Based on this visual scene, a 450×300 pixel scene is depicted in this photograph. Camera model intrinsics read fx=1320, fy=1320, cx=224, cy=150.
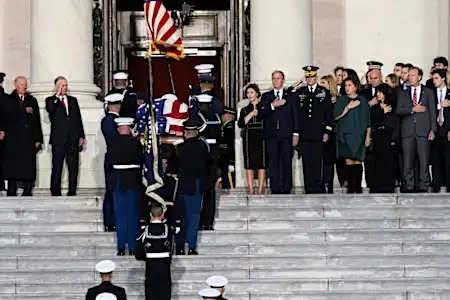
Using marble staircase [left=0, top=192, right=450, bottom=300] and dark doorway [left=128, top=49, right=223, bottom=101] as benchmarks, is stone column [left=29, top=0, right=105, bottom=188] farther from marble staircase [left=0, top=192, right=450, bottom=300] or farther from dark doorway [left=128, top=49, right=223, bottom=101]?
dark doorway [left=128, top=49, right=223, bottom=101]

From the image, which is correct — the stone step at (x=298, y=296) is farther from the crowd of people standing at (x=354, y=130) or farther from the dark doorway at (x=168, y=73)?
the dark doorway at (x=168, y=73)

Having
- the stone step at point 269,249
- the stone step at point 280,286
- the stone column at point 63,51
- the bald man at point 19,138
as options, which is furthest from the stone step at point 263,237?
the stone column at point 63,51

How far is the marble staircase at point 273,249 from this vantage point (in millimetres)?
17516

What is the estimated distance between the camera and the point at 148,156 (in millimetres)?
19375

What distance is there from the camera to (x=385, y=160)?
20703mm

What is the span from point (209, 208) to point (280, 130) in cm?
240

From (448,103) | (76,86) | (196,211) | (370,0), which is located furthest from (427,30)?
(196,211)

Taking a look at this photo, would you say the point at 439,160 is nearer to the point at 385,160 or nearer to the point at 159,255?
the point at 385,160

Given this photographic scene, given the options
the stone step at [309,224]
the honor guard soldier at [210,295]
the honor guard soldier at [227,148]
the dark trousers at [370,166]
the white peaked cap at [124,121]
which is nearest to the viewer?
the honor guard soldier at [210,295]

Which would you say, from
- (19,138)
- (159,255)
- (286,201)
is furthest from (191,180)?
(19,138)

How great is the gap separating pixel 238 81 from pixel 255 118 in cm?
593

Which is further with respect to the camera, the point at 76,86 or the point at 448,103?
the point at 76,86

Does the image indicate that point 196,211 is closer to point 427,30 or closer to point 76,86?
point 76,86

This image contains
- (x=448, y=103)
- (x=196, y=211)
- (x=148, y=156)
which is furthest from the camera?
(x=448, y=103)
